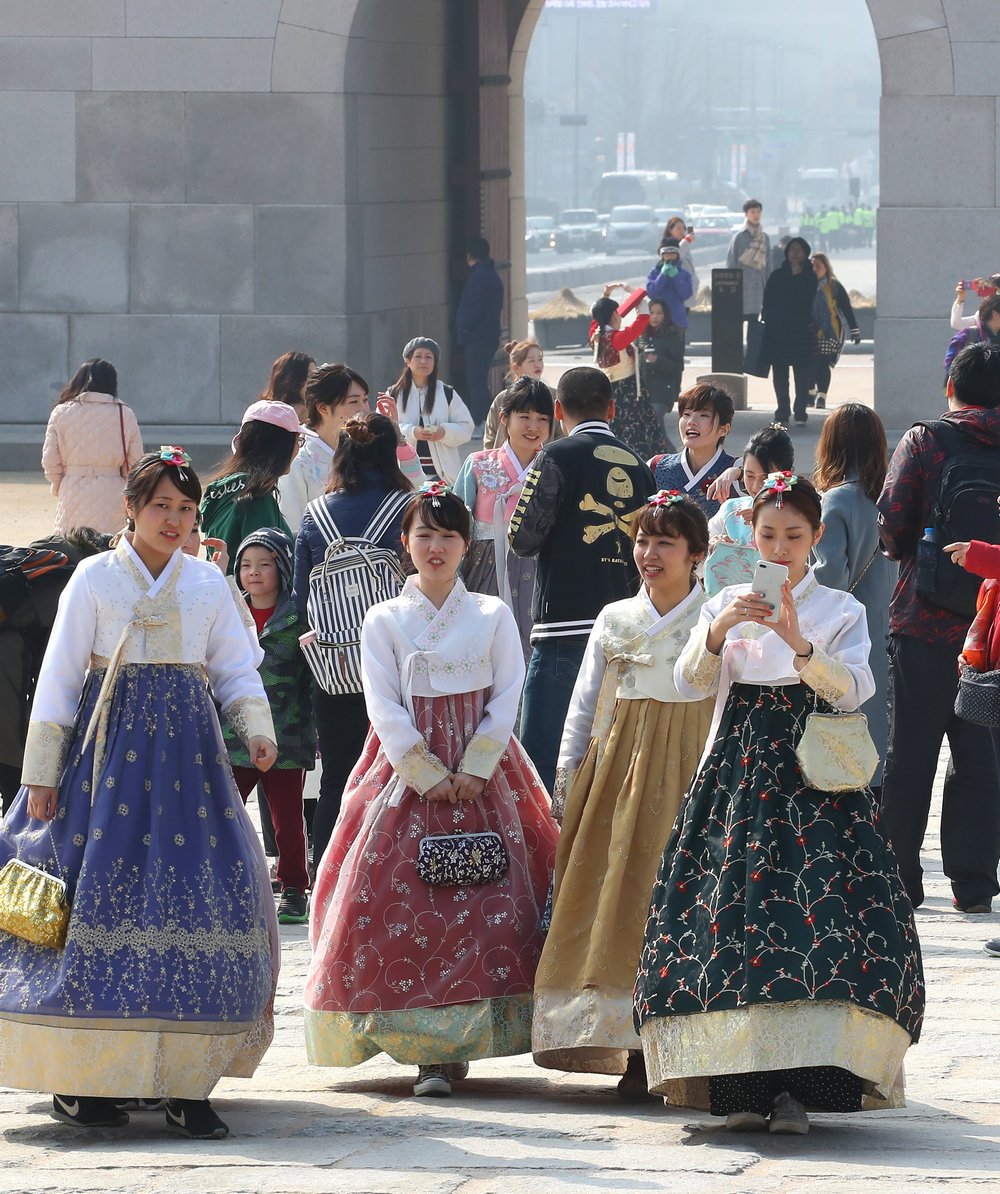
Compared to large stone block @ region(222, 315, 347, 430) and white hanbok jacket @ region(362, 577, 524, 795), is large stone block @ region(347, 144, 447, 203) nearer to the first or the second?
large stone block @ region(222, 315, 347, 430)

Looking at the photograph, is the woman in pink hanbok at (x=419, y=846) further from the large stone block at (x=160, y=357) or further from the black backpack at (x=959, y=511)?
the large stone block at (x=160, y=357)

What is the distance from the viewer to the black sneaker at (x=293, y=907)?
754 centimetres

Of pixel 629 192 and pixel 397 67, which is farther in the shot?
pixel 629 192

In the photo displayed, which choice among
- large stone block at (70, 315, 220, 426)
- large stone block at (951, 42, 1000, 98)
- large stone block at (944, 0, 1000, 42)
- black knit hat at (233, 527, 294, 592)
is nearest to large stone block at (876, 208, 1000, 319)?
large stone block at (951, 42, 1000, 98)

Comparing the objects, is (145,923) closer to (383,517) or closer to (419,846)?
(419,846)

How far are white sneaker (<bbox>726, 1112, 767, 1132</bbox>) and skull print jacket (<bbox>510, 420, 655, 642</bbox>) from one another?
260 cm

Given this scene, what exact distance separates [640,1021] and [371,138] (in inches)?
507

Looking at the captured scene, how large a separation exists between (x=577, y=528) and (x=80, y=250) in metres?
10.2

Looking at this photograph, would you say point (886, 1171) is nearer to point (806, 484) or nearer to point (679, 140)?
point (806, 484)

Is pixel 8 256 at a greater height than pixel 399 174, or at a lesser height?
lesser

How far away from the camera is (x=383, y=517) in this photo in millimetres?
7367

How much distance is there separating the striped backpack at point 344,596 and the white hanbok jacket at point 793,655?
210 centimetres

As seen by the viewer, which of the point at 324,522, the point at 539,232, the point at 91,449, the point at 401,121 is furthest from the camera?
the point at 539,232

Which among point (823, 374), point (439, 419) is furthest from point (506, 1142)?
point (823, 374)
